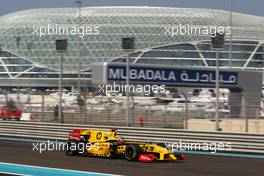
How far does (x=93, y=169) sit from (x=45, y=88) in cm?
8736

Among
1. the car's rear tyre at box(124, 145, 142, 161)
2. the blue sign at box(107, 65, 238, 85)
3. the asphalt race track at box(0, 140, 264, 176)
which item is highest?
the blue sign at box(107, 65, 238, 85)

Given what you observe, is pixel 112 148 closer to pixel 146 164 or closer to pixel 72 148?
pixel 72 148

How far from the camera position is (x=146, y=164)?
48.9 ft

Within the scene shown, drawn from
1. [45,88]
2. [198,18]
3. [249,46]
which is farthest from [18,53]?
[249,46]

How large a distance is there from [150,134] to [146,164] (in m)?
6.43

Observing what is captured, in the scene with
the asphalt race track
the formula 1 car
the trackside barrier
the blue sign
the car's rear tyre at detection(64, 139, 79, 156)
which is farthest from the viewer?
the blue sign

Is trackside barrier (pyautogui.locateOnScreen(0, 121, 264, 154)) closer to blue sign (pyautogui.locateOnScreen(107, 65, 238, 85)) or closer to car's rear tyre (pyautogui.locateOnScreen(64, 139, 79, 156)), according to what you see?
blue sign (pyautogui.locateOnScreen(107, 65, 238, 85))

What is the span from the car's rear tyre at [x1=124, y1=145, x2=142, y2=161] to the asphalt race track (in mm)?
196

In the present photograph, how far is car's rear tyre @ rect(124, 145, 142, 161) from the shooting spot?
15.5 meters

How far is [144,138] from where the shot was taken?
21375 mm

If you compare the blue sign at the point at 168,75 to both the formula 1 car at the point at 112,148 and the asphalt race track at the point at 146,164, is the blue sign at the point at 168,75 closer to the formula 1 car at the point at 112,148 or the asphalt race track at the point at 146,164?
the asphalt race track at the point at 146,164

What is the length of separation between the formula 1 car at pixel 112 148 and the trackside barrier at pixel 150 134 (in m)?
3.89

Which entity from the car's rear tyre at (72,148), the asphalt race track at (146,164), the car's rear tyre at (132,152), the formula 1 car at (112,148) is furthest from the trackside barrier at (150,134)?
the car's rear tyre at (132,152)

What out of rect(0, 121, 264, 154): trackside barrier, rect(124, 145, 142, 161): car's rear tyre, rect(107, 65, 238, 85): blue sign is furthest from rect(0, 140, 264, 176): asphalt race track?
rect(107, 65, 238, 85): blue sign
